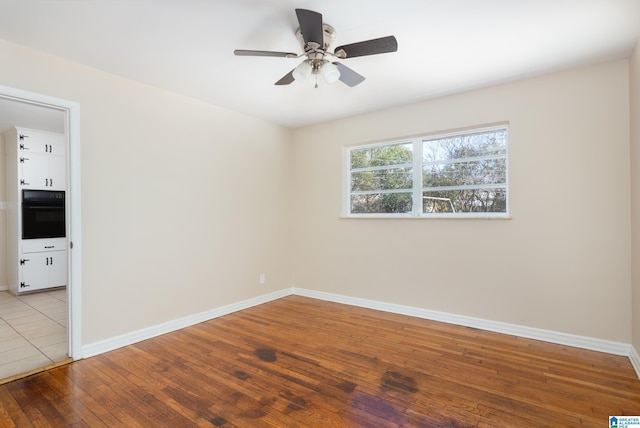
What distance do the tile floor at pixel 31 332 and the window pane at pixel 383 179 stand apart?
356 cm

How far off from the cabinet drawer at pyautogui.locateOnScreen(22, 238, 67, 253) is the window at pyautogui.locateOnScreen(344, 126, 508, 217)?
4815 mm

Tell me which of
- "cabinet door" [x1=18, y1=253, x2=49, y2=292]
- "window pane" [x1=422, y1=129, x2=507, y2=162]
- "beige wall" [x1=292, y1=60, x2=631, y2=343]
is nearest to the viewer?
"beige wall" [x1=292, y1=60, x2=631, y2=343]

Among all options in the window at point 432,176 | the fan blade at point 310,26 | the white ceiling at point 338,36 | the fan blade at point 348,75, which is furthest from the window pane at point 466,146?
the fan blade at point 310,26

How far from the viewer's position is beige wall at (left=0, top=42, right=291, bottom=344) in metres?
2.76

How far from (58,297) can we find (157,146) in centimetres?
333

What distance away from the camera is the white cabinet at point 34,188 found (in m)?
4.82

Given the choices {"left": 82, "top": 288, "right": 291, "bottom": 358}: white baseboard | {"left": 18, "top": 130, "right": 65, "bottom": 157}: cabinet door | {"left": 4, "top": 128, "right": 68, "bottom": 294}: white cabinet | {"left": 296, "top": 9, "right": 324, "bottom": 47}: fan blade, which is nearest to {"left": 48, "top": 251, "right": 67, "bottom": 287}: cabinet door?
{"left": 4, "top": 128, "right": 68, "bottom": 294}: white cabinet

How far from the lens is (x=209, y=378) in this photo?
2.34 metres

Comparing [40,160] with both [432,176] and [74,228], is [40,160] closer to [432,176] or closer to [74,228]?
[74,228]

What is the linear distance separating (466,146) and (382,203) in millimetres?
1191

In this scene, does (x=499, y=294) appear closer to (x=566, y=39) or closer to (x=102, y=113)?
(x=566, y=39)

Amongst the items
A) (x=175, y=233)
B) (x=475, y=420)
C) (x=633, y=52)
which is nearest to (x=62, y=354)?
(x=175, y=233)

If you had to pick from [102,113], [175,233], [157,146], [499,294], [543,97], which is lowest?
[499,294]

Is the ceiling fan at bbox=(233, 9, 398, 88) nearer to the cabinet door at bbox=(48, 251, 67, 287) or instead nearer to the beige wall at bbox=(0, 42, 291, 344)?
the beige wall at bbox=(0, 42, 291, 344)
